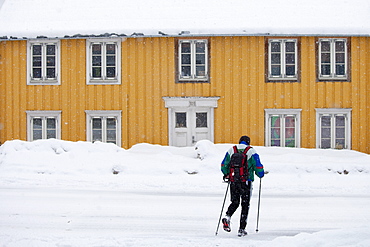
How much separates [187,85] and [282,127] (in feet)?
14.3

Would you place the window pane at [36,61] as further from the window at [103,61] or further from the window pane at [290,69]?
the window pane at [290,69]

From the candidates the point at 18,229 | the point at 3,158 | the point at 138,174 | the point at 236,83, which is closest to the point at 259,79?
the point at 236,83

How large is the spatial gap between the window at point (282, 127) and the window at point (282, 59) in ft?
4.86

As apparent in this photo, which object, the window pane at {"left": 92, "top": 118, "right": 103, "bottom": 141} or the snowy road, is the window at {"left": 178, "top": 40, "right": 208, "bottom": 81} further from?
the snowy road

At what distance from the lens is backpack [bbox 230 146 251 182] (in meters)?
6.71

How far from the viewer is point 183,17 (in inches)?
661

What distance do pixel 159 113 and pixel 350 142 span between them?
26.6ft

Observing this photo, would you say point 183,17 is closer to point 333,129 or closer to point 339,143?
point 333,129

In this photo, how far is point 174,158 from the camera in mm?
13570

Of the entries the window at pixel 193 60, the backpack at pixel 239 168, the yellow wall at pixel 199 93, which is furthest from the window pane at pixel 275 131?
the backpack at pixel 239 168

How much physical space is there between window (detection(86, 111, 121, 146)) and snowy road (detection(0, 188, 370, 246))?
6.10m

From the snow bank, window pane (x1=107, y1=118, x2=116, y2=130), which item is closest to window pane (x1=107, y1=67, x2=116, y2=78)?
window pane (x1=107, y1=118, x2=116, y2=130)

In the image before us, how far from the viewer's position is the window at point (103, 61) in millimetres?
16297

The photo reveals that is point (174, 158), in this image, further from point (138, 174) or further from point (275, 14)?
point (275, 14)
